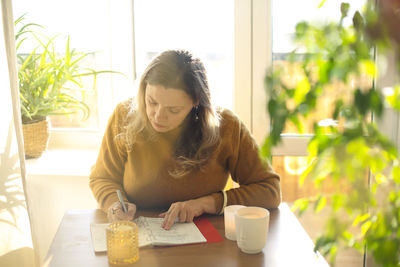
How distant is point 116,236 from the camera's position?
117 cm

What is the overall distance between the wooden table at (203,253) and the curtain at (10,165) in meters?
0.39

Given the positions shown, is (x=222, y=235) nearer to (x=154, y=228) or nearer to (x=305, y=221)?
(x=154, y=228)

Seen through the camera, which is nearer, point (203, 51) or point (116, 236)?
point (116, 236)

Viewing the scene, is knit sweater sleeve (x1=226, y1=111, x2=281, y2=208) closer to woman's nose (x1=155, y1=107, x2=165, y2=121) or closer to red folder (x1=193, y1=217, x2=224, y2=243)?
red folder (x1=193, y1=217, x2=224, y2=243)

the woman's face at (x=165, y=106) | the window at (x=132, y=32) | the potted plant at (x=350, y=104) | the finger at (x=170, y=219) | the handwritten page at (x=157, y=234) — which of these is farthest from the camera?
the window at (x=132, y=32)

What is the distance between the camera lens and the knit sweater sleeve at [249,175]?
1.62 metres

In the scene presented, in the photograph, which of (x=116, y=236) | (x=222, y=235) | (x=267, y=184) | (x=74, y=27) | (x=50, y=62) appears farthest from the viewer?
(x=74, y=27)

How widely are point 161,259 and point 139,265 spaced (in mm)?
62

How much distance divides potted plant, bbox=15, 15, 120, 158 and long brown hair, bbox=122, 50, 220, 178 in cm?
63

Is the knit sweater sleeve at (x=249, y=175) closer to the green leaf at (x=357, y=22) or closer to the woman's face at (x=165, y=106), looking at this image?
the woman's face at (x=165, y=106)

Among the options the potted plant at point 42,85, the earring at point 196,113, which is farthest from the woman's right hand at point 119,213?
the potted plant at point 42,85

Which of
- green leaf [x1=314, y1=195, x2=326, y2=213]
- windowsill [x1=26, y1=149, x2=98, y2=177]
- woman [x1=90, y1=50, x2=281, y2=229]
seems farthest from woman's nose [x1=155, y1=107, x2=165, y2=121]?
green leaf [x1=314, y1=195, x2=326, y2=213]

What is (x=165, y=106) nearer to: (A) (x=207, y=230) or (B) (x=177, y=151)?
(B) (x=177, y=151)

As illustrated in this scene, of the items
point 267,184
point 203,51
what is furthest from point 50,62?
point 267,184
